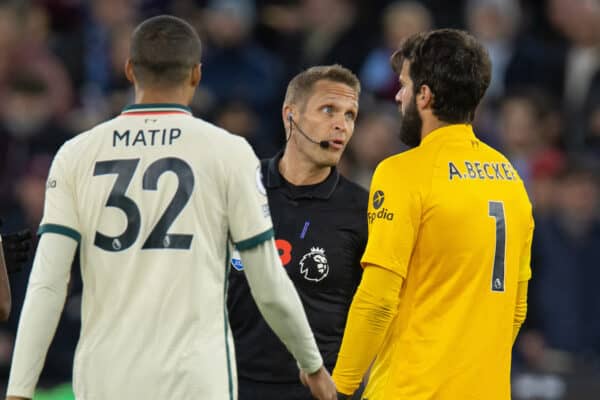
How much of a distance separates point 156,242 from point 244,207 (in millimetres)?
343

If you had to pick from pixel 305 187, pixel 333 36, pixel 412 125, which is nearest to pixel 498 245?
pixel 412 125

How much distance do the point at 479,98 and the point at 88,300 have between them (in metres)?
1.78

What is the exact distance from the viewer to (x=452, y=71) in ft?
17.3

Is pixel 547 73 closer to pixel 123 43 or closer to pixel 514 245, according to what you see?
pixel 123 43

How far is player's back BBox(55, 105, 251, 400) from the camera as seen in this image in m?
4.71

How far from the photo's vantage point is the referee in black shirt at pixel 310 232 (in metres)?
6.05

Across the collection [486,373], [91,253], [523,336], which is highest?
[91,253]

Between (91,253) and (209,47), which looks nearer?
(91,253)

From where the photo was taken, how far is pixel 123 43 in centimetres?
1266

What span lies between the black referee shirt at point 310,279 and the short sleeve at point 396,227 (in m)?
0.92

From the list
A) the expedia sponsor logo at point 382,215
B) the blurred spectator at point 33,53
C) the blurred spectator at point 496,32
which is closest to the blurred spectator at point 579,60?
the blurred spectator at point 496,32

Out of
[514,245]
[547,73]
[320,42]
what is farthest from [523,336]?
[514,245]

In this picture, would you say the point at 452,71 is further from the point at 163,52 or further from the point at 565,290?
the point at 565,290

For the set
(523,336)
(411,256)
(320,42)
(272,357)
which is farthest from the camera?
(320,42)
